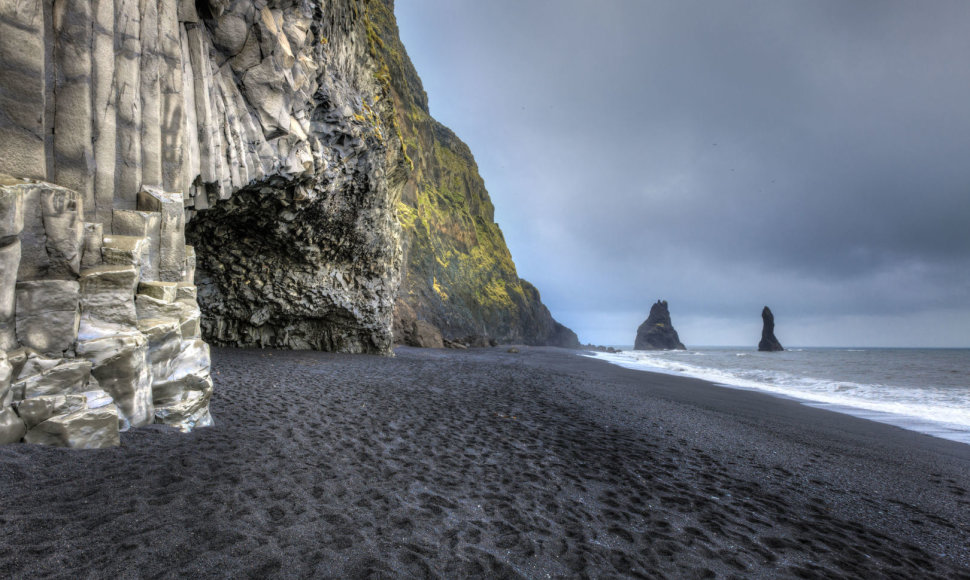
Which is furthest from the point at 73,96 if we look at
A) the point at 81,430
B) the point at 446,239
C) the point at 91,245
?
the point at 446,239

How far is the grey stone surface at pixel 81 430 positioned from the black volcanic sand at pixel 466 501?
7.2 inches

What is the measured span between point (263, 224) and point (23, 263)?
393 inches

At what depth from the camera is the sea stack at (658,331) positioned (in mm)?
108188

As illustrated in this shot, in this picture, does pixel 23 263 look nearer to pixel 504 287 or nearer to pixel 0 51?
pixel 0 51

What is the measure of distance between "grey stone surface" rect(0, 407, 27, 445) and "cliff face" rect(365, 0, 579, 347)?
31719 millimetres

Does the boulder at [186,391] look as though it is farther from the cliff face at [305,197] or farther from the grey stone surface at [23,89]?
the cliff face at [305,197]

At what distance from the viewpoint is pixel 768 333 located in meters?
87.4

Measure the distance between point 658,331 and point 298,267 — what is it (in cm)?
10949

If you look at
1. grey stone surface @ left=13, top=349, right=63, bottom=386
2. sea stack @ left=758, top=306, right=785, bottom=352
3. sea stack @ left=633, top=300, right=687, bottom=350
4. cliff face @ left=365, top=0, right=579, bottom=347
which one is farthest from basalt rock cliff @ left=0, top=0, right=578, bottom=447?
sea stack @ left=633, top=300, right=687, bottom=350

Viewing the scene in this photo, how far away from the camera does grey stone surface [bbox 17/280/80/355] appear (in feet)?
12.5

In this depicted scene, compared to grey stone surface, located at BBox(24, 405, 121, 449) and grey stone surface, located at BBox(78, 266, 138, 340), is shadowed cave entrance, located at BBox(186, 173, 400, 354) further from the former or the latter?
grey stone surface, located at BBox(24, 405, 121, 449)

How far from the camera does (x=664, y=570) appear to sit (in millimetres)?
3238

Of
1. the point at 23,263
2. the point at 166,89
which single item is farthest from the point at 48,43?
the point at 23,263

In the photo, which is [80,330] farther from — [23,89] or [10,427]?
[23,89]
